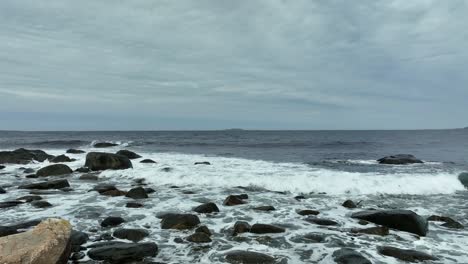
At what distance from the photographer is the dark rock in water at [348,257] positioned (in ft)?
21.9

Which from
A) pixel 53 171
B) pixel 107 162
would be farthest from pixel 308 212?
pixel 53 171

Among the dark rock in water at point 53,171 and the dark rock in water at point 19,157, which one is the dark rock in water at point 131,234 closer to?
the dark rock in water at point 53,171

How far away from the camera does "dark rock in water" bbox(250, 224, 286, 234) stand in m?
8.52

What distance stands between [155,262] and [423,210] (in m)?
9.60

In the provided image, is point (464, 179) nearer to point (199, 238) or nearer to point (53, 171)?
point (199, 238)

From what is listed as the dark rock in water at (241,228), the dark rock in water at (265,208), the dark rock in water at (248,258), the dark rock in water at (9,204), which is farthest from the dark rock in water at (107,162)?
the dark rock in water at (248,258)

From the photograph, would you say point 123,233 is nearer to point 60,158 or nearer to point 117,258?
point 117,258

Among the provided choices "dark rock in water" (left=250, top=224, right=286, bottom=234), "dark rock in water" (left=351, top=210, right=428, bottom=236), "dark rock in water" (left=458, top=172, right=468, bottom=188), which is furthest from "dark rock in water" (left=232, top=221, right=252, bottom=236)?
"dark rock in water" (left=458, top=172, right=468, bottom=188)

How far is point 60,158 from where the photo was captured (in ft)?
81.7

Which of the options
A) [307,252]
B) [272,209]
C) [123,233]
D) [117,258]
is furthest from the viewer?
[272,209]

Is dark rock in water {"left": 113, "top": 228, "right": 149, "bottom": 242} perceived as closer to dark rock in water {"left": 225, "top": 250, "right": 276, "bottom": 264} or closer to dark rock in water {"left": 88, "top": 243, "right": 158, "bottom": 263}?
dark rock in water {"left": 88, "top": 243, "right": 158, "bottom": 263}

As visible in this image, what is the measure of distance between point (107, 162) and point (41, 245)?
1547 cm

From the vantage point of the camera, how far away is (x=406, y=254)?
7.07 m

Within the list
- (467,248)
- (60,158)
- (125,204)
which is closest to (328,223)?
(467,248)
